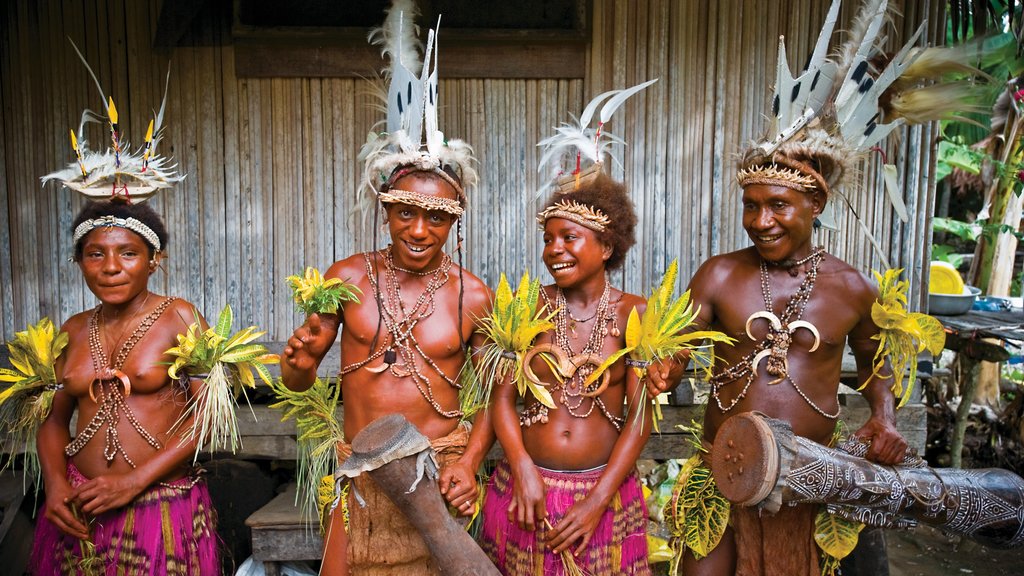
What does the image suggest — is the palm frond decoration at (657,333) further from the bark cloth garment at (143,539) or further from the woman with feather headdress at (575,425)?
the bark cloth garment at (143,539)

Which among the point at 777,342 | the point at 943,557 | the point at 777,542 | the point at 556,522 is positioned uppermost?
the point at 777,342

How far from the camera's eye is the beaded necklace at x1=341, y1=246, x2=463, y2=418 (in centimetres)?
274

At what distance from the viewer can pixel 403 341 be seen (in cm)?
277

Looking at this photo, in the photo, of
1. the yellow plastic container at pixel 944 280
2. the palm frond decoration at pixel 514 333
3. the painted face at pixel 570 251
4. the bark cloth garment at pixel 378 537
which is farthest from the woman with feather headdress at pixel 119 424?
the yellow plastic container at pixel 944 280

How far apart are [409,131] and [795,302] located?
1.68 metres

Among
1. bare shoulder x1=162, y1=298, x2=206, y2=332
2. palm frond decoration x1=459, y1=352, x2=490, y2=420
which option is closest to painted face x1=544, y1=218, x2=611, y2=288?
palm frond decoration x1=459, y1=352, x2=490, y2=420

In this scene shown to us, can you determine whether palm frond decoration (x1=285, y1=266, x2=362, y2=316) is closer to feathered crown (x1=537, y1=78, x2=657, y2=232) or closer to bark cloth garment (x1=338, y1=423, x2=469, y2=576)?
bark cloth garment (x1=338, y1=423, x2=469, y2=576)

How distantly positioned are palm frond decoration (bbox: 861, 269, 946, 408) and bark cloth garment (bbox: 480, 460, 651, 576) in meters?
1.17

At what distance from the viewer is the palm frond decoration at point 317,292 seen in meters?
2.53

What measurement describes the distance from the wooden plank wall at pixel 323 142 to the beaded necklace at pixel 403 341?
1698 millimetres

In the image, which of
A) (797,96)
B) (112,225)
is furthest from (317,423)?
(797,96)

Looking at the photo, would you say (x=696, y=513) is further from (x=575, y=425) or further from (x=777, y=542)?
(x=575, y=425)

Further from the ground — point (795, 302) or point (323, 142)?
point (323, 142)

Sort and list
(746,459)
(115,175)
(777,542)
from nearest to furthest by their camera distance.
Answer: (746,459), (777,542), (115,175)
